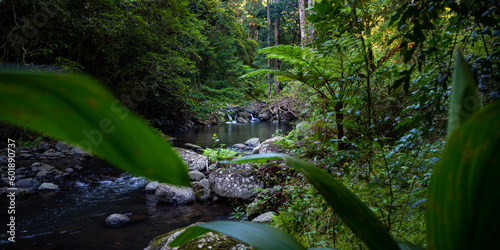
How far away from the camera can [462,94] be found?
348mm

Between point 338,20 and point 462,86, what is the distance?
1402 mm

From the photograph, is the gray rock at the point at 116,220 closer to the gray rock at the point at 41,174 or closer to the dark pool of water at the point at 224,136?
the gray rock at the point at 41,174

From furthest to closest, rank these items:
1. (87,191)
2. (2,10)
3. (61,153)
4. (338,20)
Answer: (61,153) < (2,10) < (87,191) < (338,20)

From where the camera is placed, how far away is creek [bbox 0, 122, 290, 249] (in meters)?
2.99

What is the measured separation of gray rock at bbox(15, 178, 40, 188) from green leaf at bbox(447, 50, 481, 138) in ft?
21.2

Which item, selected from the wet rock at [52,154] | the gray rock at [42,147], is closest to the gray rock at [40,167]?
the wet rock at [52,154]

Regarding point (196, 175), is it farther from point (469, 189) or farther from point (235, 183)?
point (469, 189)

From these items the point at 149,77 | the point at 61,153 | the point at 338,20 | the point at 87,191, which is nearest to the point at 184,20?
the point at 149,77

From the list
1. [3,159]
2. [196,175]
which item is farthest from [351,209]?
[3,159]

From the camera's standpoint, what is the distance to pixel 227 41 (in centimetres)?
1506

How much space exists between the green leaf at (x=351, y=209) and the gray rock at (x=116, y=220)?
12.5 ft

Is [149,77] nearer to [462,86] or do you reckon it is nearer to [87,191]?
[87,191]

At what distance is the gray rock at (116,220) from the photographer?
11.1ft

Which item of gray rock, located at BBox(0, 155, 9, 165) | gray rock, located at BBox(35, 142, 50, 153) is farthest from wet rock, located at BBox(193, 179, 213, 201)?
gray rock, located at BBox(35, 142, 50, 153)
